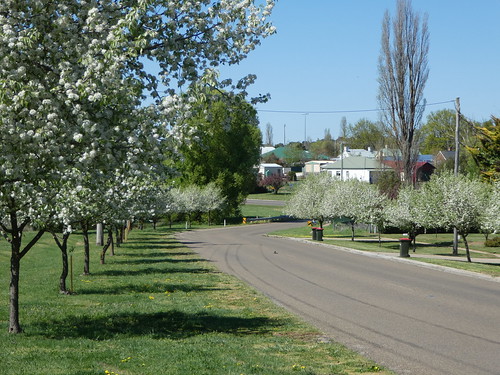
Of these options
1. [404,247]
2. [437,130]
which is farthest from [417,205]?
[437,130]

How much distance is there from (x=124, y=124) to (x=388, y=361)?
213 inches

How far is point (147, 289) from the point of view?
1953cm

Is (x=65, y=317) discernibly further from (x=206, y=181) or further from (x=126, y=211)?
(x=206, y=181)

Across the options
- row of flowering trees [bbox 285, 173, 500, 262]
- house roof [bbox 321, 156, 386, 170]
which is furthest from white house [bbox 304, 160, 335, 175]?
row of flowering trees [bbox 285, 173, 500, 262]

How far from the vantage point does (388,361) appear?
10281mm

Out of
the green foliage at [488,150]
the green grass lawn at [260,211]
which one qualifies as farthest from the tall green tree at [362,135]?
the green foliage at [488,150]

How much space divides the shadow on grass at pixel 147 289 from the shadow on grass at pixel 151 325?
4407mm

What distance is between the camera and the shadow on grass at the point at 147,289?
19109 millimetres

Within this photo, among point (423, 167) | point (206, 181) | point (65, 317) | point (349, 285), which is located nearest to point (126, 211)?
point (349, 285)

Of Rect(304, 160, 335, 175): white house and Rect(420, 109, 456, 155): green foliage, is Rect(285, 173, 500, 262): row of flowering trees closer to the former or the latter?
Rect(420, 109, 456, 155): green foliage

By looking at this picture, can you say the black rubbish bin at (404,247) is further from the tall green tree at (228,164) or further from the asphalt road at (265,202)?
the asphalt road at (265,202)

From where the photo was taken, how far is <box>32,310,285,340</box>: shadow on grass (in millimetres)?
12219

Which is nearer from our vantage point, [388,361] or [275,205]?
[388,361]

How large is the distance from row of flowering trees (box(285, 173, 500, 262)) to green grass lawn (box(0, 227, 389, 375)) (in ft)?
49.5
